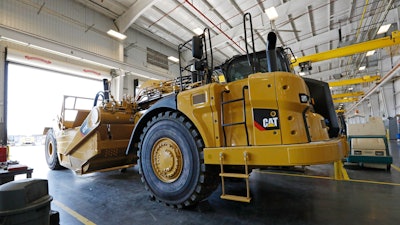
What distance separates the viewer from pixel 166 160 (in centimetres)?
312

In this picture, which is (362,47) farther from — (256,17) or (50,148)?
(50,148)

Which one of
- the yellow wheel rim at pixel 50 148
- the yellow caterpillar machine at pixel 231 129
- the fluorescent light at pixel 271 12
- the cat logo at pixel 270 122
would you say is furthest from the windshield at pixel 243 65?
the yellow wheel rim at pixel 50 148

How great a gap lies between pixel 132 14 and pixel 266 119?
404 inches

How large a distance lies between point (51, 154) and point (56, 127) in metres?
1.47

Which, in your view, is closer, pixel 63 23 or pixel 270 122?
pixel 270 122

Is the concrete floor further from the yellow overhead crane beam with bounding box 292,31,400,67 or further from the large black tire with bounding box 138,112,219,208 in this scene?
the yellow overhead crane beam with bounding box 292,31,400,67

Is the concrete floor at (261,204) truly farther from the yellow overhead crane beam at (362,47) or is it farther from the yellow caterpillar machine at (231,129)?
the yellow overhead crane beam at (362,47)

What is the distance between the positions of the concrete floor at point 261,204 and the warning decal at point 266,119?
49.3 inches

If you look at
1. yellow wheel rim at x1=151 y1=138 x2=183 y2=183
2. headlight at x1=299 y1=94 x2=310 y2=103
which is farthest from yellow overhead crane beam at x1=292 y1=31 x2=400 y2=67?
yellow wheel rim at x1=151 y1=138 x2=183 y2=183

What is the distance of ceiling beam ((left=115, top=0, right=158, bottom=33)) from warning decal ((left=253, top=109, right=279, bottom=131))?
8682 millimetres

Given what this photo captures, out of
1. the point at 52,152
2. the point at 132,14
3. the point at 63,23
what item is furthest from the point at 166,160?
the point at 63,23

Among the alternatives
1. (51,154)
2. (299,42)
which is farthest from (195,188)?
(299,42)

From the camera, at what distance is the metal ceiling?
9.68 meters

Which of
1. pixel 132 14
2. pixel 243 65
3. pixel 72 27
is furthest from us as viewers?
pixel 132 14
